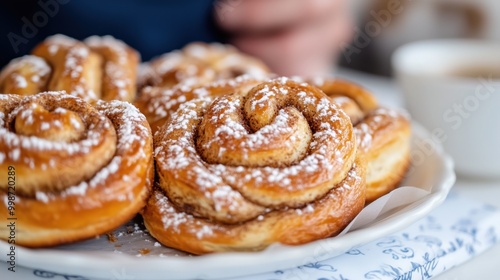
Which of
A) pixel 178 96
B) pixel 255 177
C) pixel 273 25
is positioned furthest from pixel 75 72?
pixel 273 25

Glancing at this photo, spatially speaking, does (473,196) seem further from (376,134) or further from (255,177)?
(255,177)

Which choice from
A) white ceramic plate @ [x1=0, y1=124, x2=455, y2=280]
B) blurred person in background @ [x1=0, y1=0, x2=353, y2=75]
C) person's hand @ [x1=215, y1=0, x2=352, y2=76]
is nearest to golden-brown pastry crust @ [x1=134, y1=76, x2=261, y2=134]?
white ceramic plate @ [x1=0, y1=124, x2=455, y2=280]

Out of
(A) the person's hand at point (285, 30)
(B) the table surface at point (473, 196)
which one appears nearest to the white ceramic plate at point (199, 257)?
(B) the table surface at point (473, 196)

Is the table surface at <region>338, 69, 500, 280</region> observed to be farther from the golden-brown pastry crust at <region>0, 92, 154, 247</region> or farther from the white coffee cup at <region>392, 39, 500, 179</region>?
the golden-brown pastry crust at <region>0, 92, 154, 247</region>

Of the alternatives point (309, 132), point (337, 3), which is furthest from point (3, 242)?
point (337, 3)

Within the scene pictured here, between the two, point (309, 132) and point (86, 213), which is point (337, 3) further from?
point (86, 213)
